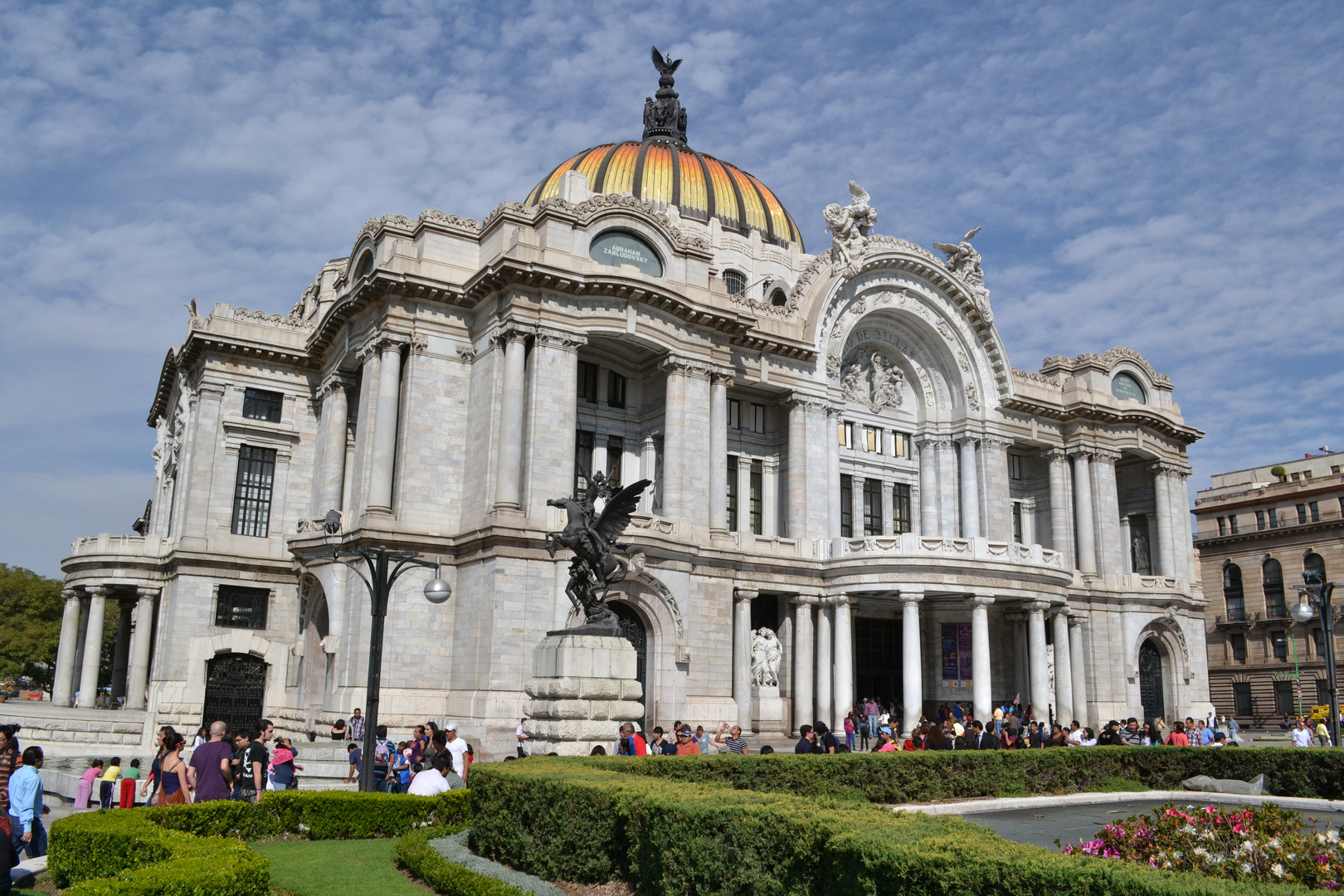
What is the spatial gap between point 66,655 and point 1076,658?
42.2 metres

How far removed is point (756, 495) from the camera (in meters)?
43.0

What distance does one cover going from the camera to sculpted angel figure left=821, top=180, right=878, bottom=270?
144ft

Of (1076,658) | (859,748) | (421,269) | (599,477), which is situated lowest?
(859,748)

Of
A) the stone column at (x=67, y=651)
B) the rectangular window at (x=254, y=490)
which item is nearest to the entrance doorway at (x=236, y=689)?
the rectangular window at (x=254, y=490)

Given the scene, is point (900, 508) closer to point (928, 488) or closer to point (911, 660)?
point (928, 488)

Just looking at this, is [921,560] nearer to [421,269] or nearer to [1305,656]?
[421,269]

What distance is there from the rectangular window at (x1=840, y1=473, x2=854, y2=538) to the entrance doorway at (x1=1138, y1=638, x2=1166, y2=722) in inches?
597

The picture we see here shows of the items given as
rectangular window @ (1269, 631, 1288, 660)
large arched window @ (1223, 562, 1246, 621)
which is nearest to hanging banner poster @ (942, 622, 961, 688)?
rectangular window @ (1269, 631, 1288, 660)

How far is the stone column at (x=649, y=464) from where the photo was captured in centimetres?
3906

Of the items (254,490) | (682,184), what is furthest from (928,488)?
(254,490)

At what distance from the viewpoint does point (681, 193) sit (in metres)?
Result: 57.1

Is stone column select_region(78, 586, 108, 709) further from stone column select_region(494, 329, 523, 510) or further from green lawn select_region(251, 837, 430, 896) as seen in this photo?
green lawn select_region(251, 837, 430, 896)

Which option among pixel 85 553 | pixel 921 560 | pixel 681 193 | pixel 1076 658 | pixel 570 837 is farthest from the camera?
pixel 681 193

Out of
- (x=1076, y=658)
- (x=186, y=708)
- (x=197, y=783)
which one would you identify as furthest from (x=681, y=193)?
(x=197, y=783)
